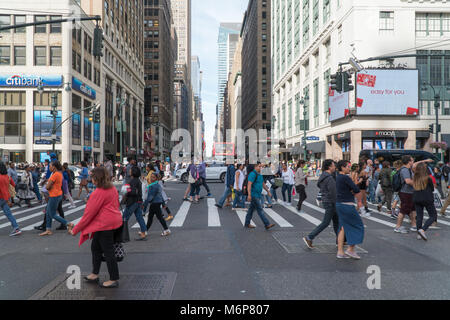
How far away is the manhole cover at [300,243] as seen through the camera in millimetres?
7020

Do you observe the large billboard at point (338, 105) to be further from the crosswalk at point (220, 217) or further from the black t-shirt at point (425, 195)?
the black t-shirt at point (425, 195)

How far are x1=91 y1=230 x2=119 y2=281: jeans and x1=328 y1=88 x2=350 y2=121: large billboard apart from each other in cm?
3431

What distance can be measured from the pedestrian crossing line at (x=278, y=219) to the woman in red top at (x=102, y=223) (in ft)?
19.5

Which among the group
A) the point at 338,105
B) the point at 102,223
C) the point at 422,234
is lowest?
the point at 422,234

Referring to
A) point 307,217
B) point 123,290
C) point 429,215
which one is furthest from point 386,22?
point 123,290

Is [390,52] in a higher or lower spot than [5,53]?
lower

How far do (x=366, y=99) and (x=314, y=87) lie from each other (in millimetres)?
12979

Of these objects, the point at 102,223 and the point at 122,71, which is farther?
the point at 122,71

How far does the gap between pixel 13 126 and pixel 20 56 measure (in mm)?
7687

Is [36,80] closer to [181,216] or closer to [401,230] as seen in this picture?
[181,216]

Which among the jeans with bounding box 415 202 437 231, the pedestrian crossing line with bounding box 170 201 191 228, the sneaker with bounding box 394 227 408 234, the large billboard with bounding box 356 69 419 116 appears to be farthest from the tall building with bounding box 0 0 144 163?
the jeans with bounding box 415 202 437 231

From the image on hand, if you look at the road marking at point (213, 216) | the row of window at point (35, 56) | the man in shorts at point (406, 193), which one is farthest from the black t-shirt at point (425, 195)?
the row of window at point (35, 56)

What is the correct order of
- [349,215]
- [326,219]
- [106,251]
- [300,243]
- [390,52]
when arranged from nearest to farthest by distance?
[106,251], [349,215], [326,219], [300,243], [390,52]

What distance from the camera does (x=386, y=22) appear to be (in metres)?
35.0
